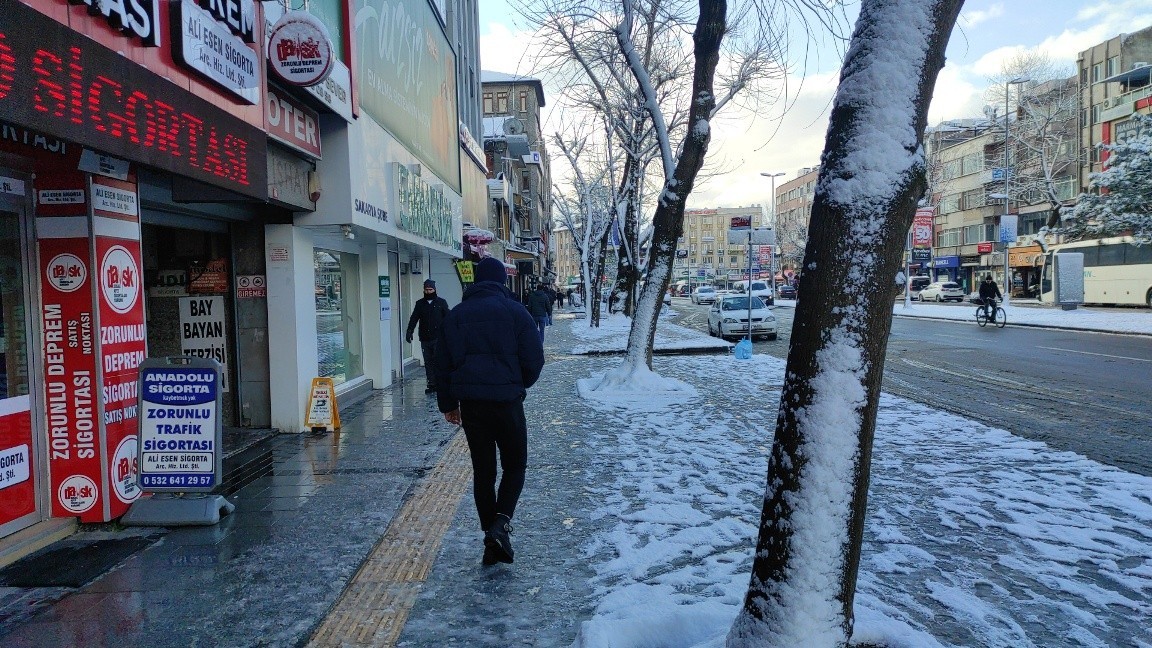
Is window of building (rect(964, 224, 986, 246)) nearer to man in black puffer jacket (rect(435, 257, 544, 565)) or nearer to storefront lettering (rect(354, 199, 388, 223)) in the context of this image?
storefront lettering (rect(354, 199, 388, 223))

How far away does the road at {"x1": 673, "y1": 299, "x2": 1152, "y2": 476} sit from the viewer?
8.15 metres

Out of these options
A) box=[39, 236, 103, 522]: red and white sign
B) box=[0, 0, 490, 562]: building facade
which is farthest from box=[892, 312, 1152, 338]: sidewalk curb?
box=[39, 236, 103, 522]: red and white sign

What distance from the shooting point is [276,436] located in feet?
29.6

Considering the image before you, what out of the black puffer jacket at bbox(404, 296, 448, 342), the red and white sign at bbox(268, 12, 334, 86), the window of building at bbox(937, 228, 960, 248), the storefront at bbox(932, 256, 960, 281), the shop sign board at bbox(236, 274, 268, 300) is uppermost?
the window of building at bbox(937, 228, 960, 248)

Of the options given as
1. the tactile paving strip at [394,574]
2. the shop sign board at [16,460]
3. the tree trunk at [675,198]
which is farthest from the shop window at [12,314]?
the tree trunk at [675,198]

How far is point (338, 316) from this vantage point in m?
12.1

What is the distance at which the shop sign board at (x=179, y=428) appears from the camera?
5477 mm

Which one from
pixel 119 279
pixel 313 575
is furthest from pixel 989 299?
pixel 119 279

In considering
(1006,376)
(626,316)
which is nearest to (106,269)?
(1006,376)

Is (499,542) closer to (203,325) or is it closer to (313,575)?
(313,575)

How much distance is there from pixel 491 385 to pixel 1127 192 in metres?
41.0

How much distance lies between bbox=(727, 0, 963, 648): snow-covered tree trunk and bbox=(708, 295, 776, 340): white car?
A: 20.7 m

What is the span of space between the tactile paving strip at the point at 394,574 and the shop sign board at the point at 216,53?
3724mm

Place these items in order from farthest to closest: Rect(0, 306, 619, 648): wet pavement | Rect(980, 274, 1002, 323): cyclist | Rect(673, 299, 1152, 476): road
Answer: Rect(980, 274, 1002, 323): cyclist < Rect(673, 299, 1152, 476): road < Rect(0, 306, 619, 648): wet pavement
